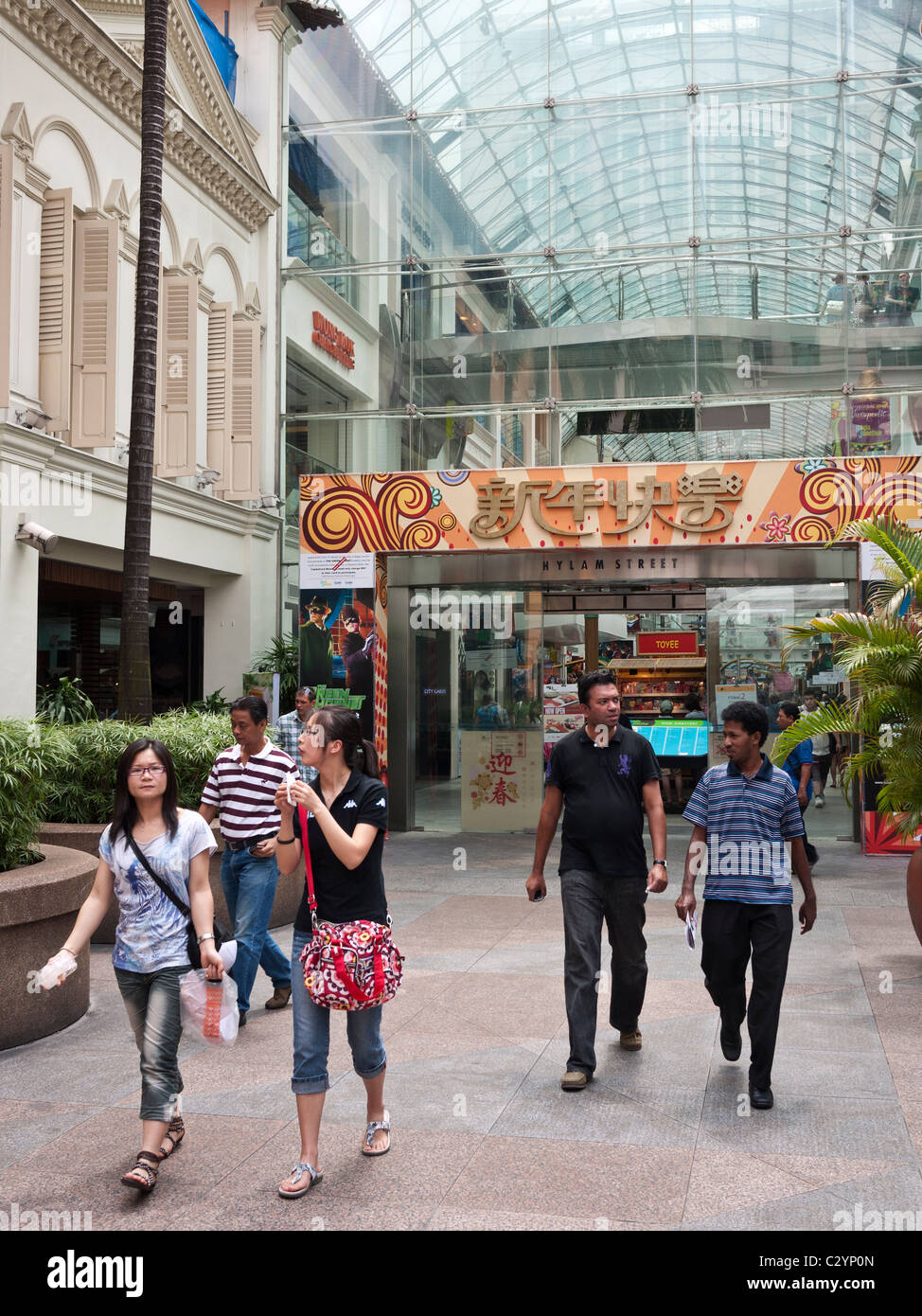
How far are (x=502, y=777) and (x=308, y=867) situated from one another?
11074mm

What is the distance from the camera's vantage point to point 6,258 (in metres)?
11.7

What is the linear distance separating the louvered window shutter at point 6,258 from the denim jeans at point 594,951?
8387 millimetres

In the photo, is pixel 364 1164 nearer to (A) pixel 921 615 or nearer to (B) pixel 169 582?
(A) pixel 921 615

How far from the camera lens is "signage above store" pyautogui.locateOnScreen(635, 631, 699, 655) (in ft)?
53.1

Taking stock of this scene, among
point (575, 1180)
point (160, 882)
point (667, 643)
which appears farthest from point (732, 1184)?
point (667, 643)

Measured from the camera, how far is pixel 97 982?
756cm

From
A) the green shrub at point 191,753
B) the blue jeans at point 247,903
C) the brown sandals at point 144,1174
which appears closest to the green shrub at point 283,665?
the green shrub at point 191,753

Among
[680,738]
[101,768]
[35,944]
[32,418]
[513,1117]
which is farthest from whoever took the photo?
[680,738]

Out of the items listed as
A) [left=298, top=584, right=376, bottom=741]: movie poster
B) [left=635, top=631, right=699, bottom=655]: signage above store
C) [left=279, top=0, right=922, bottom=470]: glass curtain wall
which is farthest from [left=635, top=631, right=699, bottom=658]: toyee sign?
[left=298, top=584, right=376, bottom=741]: movie poster

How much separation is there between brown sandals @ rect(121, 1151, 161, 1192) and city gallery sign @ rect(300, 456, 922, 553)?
1021 cm

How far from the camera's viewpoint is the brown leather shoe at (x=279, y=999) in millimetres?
6859

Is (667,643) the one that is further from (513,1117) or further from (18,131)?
(513,1117)

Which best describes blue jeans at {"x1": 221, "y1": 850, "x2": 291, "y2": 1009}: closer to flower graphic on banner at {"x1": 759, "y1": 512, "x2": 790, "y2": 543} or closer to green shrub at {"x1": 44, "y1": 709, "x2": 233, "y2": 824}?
green shrub at {"x1": 44, "y1": 709, "x2": 233, "y2": 824}

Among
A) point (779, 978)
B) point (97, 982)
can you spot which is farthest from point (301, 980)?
point (97, 982)
